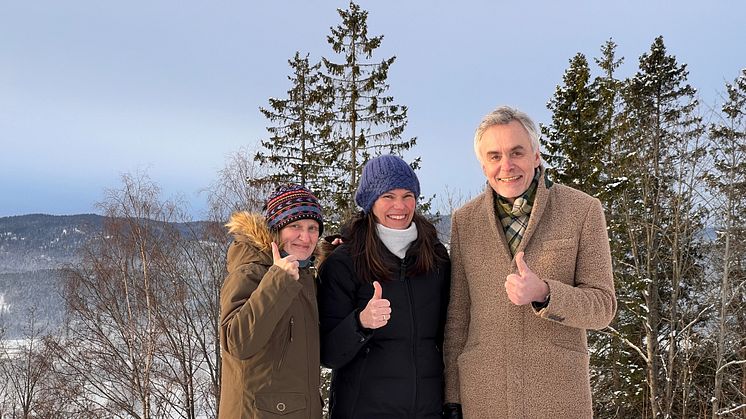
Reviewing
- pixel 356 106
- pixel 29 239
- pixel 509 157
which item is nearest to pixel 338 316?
pixel 509 157

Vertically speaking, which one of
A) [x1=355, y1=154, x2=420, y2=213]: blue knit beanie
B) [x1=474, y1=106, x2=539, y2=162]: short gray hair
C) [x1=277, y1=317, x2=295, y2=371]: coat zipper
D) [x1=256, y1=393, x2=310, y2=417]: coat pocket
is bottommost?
[x1=256, y1=393, x2=310, y2=417]: coat pocket

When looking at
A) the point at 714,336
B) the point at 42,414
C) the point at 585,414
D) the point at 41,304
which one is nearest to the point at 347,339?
the point at 585,414

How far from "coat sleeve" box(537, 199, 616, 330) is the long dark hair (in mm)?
626

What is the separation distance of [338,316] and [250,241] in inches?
21.5

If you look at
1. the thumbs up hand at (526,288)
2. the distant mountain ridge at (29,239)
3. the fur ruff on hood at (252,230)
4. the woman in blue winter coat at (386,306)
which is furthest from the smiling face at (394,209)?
the distant mountain ridge at (29,239)

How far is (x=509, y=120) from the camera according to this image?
2523mm

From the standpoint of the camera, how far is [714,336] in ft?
56.4

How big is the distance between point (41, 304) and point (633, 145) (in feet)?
90.9

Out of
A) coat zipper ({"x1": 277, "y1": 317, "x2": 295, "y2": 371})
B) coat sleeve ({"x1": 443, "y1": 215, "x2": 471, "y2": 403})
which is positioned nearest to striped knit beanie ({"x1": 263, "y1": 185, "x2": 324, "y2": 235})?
coat zipper ({"x1": 277, "y1": 317, "x2": 295, "y2": 371})

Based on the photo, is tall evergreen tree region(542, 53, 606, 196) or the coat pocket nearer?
the coat pocket

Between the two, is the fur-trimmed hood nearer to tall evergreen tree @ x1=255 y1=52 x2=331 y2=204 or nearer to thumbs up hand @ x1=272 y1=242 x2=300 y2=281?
thumbs up hand @ x1=272 y1=242 x2=300 y2=281

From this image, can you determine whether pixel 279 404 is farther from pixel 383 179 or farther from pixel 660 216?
pixel 660 216

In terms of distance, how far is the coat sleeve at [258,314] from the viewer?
246 cm

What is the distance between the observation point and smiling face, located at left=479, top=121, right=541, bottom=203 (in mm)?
2510
